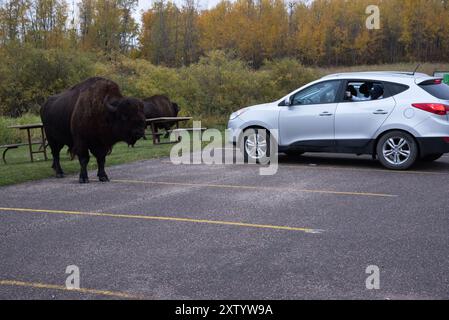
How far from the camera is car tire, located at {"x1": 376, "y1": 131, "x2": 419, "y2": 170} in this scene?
1189 cm

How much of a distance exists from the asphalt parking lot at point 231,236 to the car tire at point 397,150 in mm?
263

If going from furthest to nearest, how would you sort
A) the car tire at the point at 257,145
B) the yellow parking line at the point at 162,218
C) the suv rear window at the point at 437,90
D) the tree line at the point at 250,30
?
the tree line at the point at 250,30
the car tire at the point at 257,145
the suv rear window at the point at 437,90
the yellow parking line at the point at 162,218

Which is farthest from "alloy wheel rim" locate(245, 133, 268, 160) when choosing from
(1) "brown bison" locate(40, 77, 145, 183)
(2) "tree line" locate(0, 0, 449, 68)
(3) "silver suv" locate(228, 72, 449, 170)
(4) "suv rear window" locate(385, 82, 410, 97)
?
(2) "tree line" locate(0, 0, 449, 68)

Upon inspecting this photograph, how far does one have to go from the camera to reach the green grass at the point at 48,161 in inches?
488

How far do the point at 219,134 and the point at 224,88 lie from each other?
292 inches

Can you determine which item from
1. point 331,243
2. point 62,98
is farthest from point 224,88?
point 331,243

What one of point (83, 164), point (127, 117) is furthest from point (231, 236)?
point (83, 164)

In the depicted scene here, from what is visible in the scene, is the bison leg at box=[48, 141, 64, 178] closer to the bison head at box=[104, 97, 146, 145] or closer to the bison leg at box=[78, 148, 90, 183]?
the bison leg at box=[78, 148, 90, 183]

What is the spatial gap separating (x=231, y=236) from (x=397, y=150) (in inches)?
235

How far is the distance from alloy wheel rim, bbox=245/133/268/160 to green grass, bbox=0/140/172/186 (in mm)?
3006

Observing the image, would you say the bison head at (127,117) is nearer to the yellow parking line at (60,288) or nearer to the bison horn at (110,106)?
the bison horn at (110,106)

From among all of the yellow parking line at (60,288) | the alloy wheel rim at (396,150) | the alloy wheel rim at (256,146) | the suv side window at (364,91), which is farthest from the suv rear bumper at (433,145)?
the yellow parking line at (60,288)

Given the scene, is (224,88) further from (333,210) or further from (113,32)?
(113,32)

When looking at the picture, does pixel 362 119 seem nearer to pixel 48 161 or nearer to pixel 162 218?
pixel 162 218
